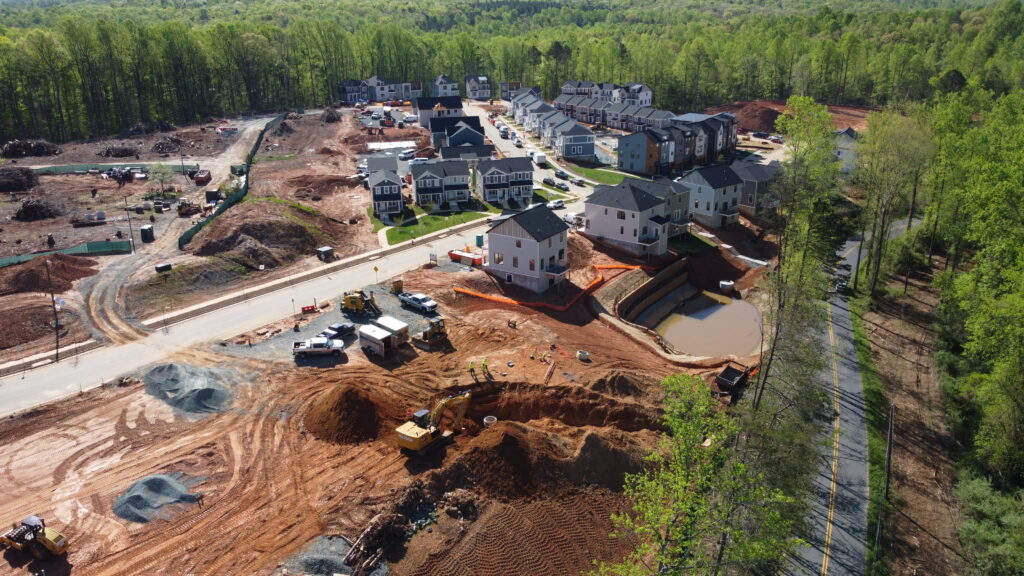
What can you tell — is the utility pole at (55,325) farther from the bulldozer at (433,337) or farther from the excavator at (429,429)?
the excavator at (429,429)

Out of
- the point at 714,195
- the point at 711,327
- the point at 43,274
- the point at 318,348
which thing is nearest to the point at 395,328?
the point at 318,348

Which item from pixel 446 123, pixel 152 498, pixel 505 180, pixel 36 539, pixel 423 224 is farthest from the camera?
pixel 446 123

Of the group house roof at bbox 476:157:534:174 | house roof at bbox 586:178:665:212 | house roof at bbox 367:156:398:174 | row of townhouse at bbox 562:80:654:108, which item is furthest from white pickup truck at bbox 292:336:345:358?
row of townhouse at bbox 562:80:654:108

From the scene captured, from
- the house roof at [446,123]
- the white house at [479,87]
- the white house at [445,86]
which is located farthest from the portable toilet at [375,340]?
the white house at [479,87]

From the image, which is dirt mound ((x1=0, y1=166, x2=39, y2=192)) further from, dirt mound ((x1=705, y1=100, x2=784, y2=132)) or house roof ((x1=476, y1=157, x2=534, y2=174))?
dirt mound ((x1=705, y1=100, x2=784, y2=132))

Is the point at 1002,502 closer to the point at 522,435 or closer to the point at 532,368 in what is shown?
the point at 522,435

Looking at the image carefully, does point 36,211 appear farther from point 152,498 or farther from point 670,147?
point 670,147

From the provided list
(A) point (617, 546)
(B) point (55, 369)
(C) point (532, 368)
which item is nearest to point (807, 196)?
(C) point (532, 368)
